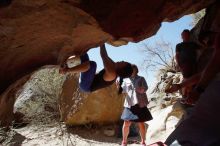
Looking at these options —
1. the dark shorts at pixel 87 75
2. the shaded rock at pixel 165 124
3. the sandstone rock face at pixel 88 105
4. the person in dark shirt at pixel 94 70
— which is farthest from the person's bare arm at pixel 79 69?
the sandstone rock face at pixel 88 105

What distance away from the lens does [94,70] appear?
6219 mm

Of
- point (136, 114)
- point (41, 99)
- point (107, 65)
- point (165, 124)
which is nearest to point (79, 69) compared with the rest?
point (107, 65)

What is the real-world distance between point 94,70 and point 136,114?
2.08 m

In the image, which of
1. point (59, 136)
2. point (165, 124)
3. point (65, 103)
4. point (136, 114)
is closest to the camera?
point (136, 114)

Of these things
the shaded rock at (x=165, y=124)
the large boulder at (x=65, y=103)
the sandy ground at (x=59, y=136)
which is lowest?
the sandy ground at (x=59, y=136)

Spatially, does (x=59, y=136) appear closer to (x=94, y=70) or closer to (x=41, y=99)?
(x=41, y=99)

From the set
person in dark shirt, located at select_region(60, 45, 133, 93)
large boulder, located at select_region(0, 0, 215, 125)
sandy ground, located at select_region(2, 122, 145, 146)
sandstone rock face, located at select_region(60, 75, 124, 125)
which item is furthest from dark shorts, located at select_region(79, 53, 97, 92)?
sandstone rock face, located at select_region(60, 75, 124, 125)

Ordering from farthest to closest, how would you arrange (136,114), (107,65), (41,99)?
1. (41,99)
2. (136,114)
3. (107,65)

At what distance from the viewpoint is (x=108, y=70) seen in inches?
235

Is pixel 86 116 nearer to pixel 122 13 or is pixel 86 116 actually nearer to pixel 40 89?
pixel 40 89

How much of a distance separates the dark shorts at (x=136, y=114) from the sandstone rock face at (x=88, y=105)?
3528 millimetres

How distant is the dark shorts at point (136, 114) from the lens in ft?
25.4

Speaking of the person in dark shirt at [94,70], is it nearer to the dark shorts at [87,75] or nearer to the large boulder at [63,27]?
the dark shorts at [87,75]

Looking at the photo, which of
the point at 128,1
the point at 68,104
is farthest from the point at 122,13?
the point at 68,104
